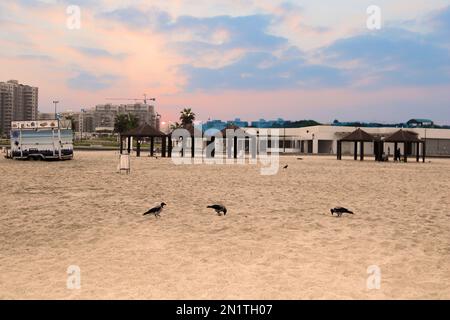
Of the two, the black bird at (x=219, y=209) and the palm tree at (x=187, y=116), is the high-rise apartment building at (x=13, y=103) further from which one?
the black bird at (x=219, y=209)

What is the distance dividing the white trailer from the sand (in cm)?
1625

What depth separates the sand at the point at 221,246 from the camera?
5078 millimetres

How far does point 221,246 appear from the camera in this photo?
23.2ft

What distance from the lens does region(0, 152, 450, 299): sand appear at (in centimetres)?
508

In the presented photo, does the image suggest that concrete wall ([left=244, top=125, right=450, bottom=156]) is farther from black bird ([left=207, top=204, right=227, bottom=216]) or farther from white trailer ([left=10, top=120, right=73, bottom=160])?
black bird ([left=207, top=204, right=227, bottom=216])

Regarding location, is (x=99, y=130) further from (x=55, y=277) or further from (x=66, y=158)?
(x=55, y=277)

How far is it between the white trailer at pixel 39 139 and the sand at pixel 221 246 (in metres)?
16.2

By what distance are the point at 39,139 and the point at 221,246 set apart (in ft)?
81.6

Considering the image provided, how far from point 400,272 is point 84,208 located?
7.66 m

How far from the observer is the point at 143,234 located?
7.86m

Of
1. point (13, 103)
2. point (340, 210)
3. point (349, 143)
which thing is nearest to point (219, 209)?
point (340, 210)

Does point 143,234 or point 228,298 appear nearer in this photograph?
point 228,298

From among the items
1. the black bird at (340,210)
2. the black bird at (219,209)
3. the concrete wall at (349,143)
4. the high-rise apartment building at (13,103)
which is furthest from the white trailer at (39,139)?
the high-rise apartment building at (13,103)
